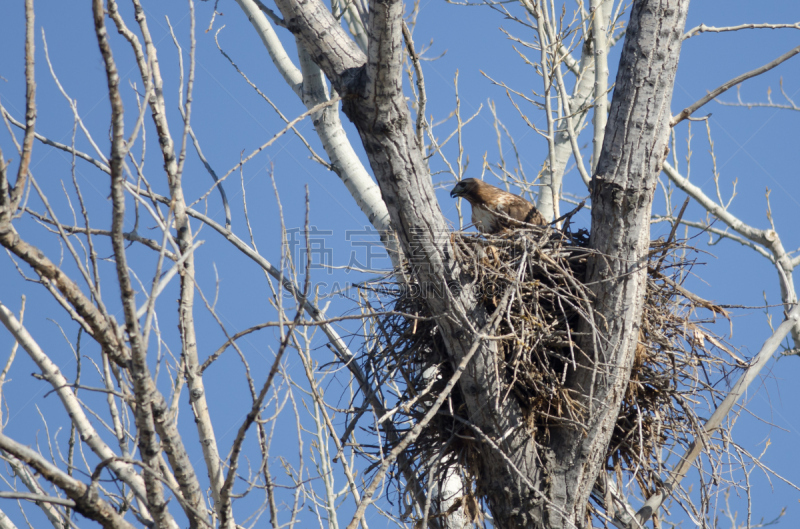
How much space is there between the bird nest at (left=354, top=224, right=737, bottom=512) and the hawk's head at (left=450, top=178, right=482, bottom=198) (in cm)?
131

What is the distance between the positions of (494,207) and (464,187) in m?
0.43

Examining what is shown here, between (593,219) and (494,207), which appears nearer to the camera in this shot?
(593,219)

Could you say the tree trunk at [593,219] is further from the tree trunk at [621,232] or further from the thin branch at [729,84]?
the thin branch at [729,84]

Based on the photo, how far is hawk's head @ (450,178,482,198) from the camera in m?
4.34

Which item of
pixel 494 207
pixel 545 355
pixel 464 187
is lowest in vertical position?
pixel 545 355

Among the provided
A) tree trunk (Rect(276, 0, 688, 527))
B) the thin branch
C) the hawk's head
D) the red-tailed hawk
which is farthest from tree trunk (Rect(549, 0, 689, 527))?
the hawk's head

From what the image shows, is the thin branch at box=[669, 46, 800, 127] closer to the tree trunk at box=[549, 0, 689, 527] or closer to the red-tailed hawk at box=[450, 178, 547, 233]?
the tree trunk at box=[549, 0, 689, 527]

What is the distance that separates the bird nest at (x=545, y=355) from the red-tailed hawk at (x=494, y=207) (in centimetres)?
84

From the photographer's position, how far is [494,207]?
4039mm

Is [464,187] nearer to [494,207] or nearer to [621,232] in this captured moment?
[494,207]

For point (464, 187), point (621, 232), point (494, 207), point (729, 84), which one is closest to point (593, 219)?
point (621, 232)

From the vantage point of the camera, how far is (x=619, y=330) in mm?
2543

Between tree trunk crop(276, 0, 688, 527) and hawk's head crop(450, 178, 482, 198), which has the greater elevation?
hawk's head crop(450, 178, 482, 198)

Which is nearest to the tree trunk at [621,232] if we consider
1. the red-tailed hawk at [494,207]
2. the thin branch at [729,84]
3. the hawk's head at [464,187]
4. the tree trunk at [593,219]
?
the tree trunk at [593,219]
